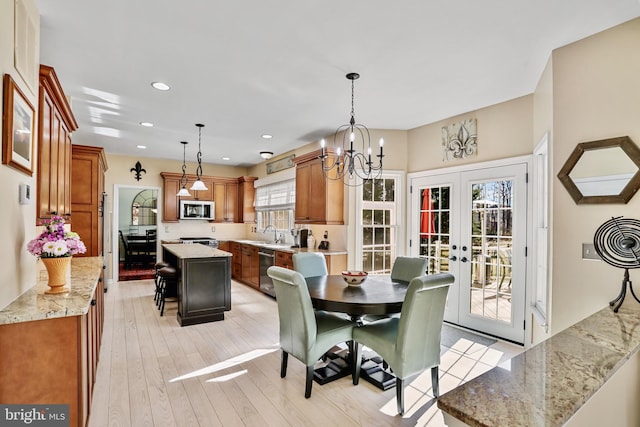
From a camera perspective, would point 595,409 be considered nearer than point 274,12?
Yes

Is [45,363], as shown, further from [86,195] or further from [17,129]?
[86,195]

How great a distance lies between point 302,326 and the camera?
255 cm

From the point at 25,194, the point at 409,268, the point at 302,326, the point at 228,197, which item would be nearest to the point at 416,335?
the point at 302,326

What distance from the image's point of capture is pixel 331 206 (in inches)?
193

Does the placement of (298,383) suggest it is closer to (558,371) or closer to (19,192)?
(558,371)

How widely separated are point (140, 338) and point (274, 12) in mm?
3639

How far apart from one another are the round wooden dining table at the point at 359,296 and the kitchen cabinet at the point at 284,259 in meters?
1.91

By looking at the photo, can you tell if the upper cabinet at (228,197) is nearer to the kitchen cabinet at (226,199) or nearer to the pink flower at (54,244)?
the kitchen cabinet at (226,199)

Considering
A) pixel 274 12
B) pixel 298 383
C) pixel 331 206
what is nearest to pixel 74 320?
pixel 298 383

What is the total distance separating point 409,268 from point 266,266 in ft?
10.3

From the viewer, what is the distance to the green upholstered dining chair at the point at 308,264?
11.7 ft

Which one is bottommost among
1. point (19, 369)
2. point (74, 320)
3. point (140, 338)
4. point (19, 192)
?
point (140, 338)

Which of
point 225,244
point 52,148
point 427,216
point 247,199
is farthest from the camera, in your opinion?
point 247,199

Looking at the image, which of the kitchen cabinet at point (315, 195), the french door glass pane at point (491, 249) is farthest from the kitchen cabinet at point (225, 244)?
the french door glass pane at point (491, 249)
